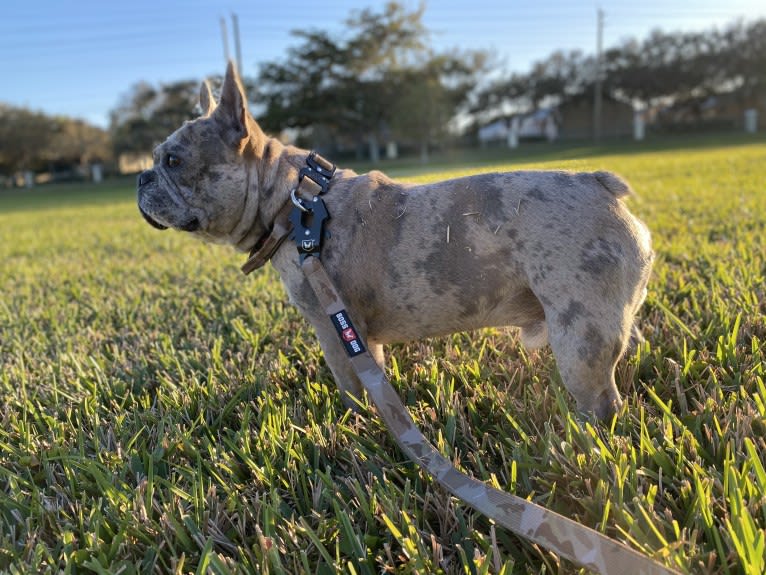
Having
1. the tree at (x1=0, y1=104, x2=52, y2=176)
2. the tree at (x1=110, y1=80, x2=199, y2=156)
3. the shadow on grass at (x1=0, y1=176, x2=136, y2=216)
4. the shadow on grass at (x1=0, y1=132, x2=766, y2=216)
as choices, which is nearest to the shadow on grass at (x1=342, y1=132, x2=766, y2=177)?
the shadow on grass at (x1=0, y1=132, x2=766, y2=216)

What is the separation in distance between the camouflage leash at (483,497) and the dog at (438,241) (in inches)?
7.3

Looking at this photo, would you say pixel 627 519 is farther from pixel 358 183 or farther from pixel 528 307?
pixel 358 183

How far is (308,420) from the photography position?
2.32 meters

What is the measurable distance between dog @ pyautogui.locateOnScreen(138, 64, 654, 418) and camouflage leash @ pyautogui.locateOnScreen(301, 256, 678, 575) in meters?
0.19

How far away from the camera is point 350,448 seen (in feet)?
6.76

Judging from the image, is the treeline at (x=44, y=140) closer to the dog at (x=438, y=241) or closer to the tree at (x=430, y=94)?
the tree at (x=430, y=94)

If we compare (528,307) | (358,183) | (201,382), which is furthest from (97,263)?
(528,307)

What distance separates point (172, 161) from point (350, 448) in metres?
1.55

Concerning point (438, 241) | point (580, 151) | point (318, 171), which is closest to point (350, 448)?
point (438, 241)

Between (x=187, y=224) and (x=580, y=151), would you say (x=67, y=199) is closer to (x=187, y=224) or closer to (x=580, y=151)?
(x=580, y=151)

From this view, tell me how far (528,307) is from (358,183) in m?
0.94

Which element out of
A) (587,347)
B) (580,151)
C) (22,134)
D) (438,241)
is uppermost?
(22,134)

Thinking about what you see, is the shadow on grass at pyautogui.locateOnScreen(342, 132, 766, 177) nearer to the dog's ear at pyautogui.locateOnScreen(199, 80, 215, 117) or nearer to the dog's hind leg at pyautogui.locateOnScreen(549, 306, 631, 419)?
the dog's ear at pyautogui.locateOnScreen(199, 80, 215, 117)

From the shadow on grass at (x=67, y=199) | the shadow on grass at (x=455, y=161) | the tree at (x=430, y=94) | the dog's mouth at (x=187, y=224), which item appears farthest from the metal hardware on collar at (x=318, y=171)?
the tree at (x=430, y=94)
